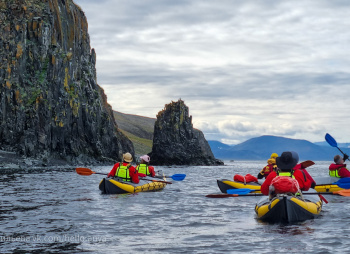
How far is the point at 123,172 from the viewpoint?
2531 centimetres

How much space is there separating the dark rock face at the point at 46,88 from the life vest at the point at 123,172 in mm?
48570

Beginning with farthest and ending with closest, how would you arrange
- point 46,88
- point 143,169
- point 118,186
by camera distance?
point 46,88
point 143,169
point 118,186

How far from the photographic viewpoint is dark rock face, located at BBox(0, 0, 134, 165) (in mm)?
72562

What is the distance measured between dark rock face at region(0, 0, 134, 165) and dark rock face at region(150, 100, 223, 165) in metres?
28.3

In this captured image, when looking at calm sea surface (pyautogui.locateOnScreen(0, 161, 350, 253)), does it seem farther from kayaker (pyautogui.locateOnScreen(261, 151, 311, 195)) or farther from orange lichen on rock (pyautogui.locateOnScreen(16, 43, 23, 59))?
orange lichen on rock (pyautogui.locateOnScreen(16, 43, 23, 59))

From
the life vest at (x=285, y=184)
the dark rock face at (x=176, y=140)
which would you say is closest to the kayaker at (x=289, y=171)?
the life vest at (x=285, y=184)

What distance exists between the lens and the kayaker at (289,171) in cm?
1606

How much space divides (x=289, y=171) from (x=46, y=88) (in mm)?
68140

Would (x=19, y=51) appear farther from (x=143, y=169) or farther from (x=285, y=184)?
(x=285, y=184)

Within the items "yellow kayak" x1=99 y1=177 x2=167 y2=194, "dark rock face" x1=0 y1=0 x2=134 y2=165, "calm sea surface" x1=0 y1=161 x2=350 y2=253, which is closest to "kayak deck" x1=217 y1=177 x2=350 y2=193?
"calm sea surface" x1=0 y1=161 x2=350 y2=253

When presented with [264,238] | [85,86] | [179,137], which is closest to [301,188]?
[264,238]

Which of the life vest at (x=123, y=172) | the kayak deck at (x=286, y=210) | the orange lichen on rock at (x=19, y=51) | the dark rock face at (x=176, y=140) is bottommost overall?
the kayak deck at (x=286, y=210)

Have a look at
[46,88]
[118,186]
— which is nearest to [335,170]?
[118,186]

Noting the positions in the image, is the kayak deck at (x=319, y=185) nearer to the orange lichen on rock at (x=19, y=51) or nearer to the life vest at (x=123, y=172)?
the life vest at (x=123, y=172)
